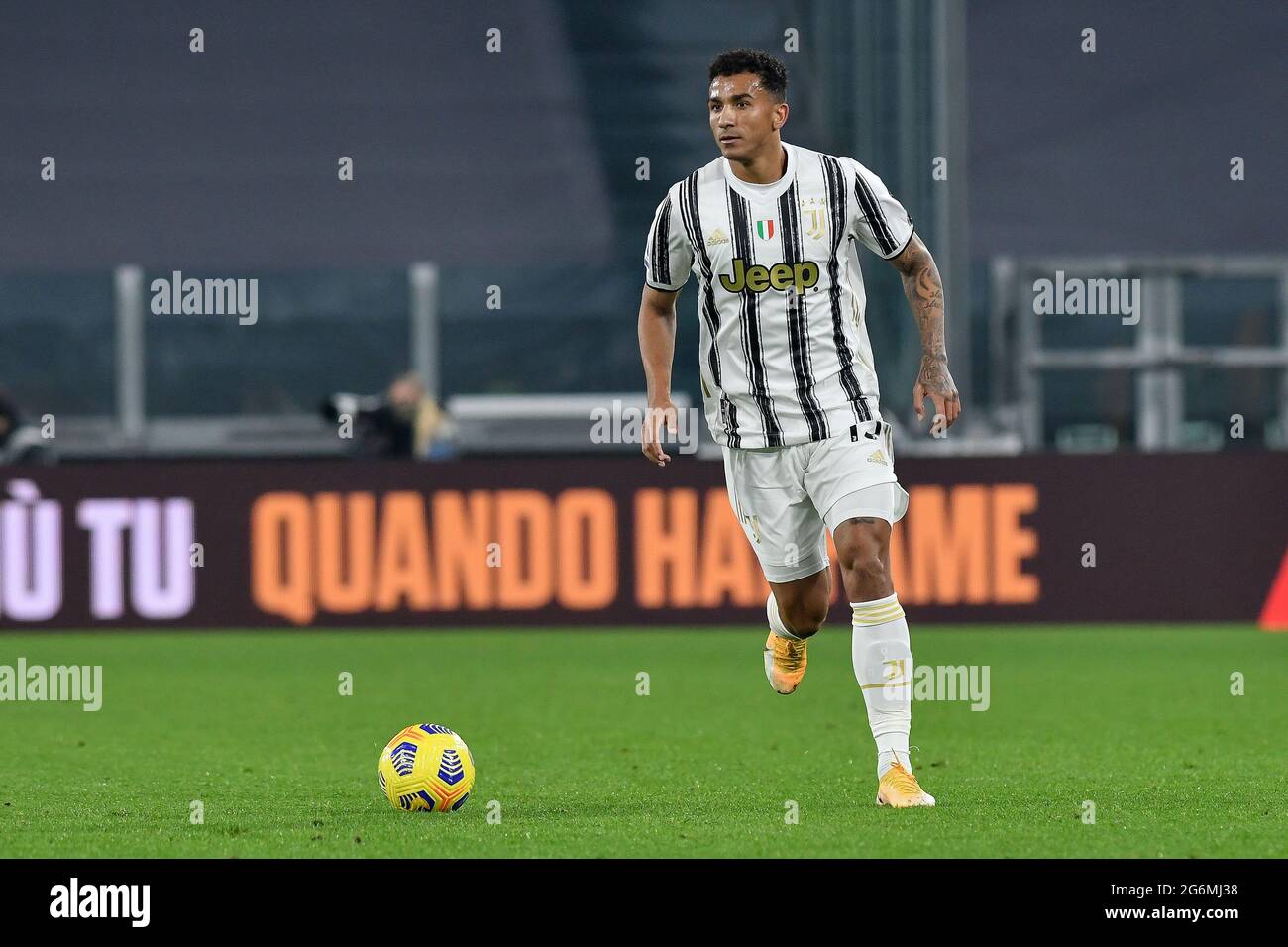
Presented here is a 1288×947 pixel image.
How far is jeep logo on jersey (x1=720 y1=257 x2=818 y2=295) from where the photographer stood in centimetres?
635

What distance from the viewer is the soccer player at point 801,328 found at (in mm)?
6227

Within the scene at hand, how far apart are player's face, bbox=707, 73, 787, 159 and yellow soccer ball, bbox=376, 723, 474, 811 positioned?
1906 mm

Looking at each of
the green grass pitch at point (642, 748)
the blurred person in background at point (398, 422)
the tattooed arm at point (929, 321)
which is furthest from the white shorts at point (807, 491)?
the blurred person in background at point (398, 422)

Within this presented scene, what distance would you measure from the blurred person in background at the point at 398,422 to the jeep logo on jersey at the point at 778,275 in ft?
30.3

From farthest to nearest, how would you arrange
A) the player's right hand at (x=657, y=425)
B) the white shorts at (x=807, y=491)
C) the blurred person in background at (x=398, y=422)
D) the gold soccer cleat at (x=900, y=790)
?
the blurred person in background at (x=398, y=422) → the player's right hand at (x=657, y=425) → the white shorts at (x=807, y=491) → the gold soccer cleat at (x=900, y=790)

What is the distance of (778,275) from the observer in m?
6.36

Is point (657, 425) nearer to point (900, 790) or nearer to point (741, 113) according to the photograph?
point (741, 113)

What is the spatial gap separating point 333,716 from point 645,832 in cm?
376

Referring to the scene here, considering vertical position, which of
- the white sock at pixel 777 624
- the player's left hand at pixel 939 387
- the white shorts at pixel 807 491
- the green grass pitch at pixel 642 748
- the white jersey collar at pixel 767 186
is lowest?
the green grass pitch at pixel 642 748

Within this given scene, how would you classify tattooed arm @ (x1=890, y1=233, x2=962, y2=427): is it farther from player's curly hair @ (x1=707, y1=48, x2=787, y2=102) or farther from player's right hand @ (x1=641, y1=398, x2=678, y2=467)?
player's right hand @ (x1=641, y1=398, x2=678, y2=467)

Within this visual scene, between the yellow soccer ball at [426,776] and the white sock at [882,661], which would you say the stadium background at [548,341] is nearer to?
the yellow soccer ball at [426,776]

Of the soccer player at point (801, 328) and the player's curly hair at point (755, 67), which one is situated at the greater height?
the player's curly hair at point (755, 67)

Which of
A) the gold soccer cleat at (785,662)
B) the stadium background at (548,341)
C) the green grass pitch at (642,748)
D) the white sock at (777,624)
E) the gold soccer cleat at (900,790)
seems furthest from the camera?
the stadium background at (548,341)
